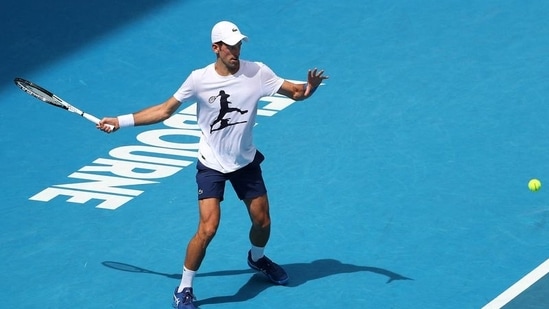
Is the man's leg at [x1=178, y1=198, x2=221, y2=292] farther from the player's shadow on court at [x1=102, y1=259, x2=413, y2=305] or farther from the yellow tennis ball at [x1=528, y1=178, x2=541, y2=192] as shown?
the yellow tennis ball at [x1=528, y1=178, x2=541, y2=192]

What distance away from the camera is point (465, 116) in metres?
16.3

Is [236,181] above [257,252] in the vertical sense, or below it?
above

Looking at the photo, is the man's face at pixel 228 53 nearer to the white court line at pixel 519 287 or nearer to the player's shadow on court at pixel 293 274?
the player's shadow on court at pixel 293 274

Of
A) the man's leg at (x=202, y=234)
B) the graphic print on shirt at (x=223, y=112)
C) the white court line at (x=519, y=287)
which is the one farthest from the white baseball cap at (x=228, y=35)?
the white court line at (x=519, y=287)

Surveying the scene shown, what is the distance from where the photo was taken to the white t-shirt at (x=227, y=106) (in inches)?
494

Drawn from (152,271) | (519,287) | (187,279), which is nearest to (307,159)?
(152,271)

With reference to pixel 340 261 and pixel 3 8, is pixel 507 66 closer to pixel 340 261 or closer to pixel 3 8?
pixel 340 261

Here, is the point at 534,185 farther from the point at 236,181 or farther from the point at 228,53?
the point at 228,53

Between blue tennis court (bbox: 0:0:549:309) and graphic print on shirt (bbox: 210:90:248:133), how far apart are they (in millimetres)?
1701

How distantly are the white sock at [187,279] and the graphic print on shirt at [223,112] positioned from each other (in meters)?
1.34

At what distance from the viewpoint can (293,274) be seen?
13453 millimetres

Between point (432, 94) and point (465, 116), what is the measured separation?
2.54 ft

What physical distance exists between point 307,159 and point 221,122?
324 cm

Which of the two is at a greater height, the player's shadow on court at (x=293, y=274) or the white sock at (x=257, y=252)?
the white sock at (x=257, y=252)
